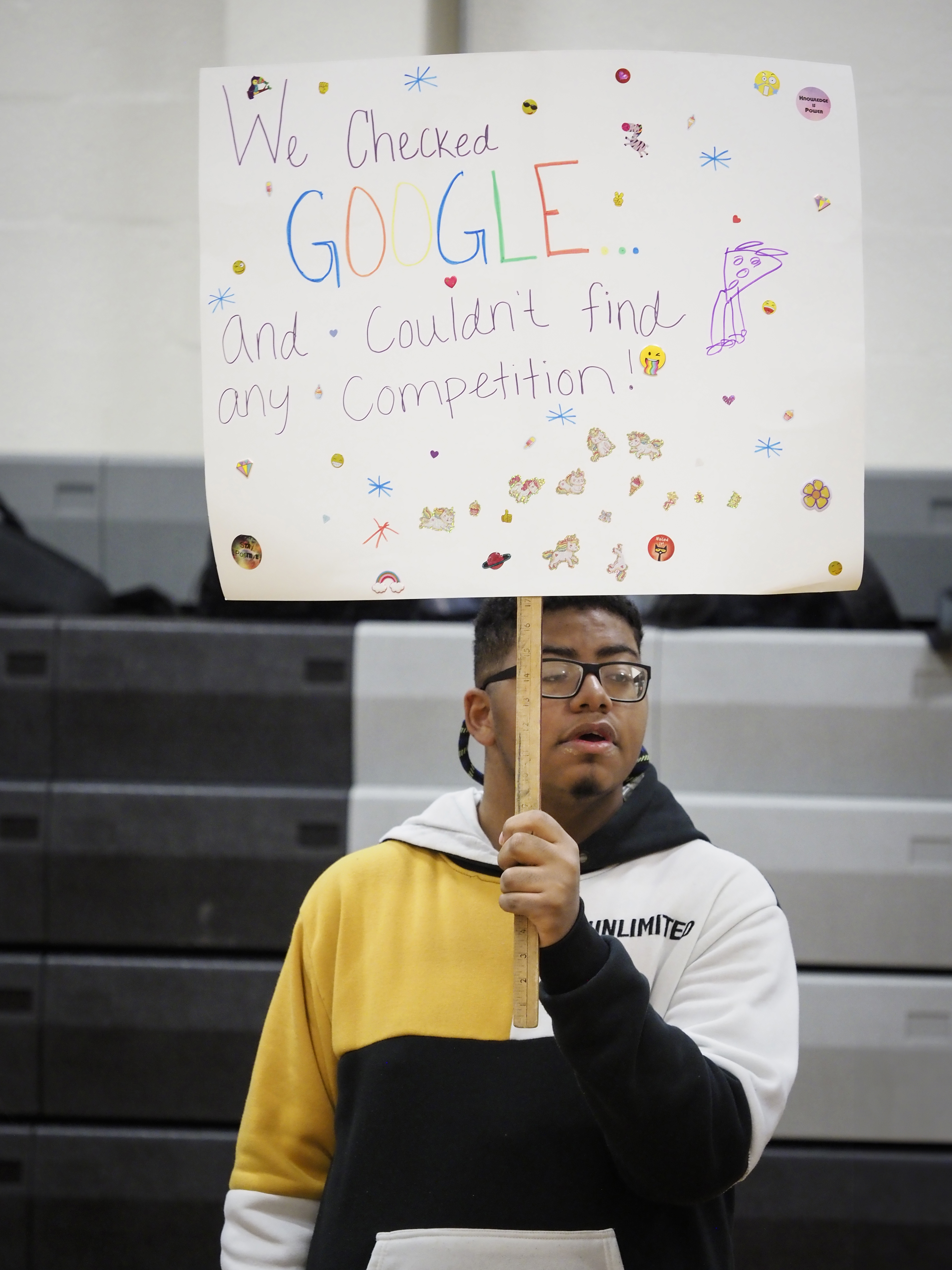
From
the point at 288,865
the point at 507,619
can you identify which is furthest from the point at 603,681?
the point at 288,865

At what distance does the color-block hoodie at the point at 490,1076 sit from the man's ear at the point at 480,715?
8cm

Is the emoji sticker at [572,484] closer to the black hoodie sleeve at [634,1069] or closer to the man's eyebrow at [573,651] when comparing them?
the man's eyebrow at [573,651]

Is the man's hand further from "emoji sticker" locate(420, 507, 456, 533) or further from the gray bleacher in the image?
the gray bleacher

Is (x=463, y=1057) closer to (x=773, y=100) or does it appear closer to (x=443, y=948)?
(x=443, y=948)

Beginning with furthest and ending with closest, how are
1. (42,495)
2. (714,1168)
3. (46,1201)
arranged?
(42,495) → (46,1201) → (714,1168)

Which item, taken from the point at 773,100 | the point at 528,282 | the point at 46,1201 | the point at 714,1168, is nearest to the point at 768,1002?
the point at 714,1168

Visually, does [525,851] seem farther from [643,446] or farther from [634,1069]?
[643,446]

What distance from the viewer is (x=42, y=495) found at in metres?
1.86

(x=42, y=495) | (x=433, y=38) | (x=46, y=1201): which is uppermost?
(x=433, y=38)

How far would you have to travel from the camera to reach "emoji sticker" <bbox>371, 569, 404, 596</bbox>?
0.89 metres

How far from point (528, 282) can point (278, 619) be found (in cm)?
99

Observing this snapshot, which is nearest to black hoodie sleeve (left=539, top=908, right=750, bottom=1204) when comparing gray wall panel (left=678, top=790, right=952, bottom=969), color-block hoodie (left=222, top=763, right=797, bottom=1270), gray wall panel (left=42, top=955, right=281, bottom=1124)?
color-block hoodie (left=222, top=763, right=797, bottom=1270)

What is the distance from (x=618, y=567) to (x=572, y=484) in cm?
7

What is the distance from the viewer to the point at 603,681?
0.95 meters
